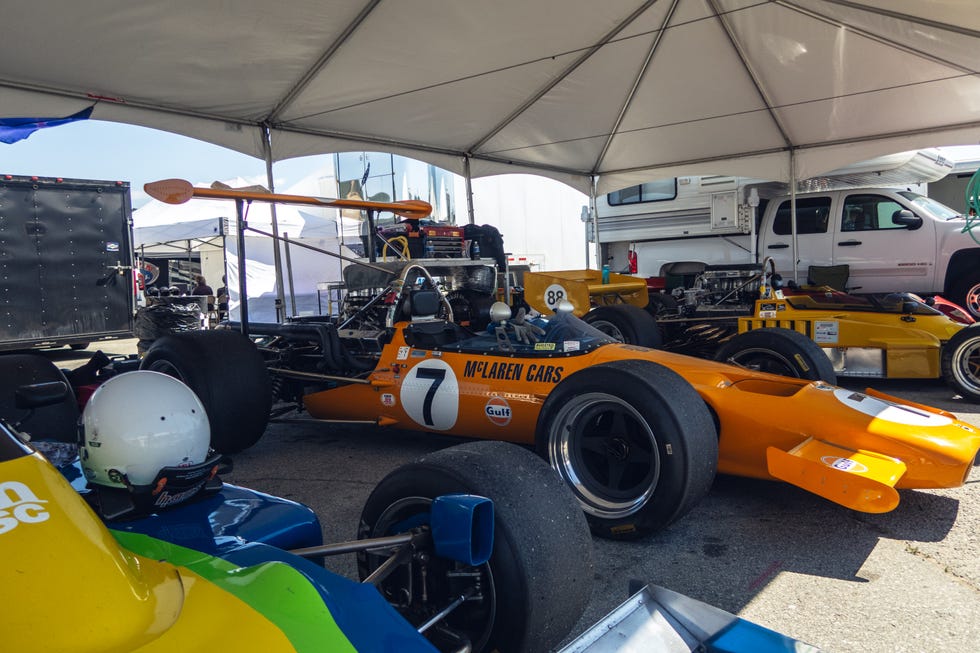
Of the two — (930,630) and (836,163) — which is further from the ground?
(836,163)

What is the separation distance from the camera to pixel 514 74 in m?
7.28

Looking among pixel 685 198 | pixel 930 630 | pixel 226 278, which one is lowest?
pixel 930 630

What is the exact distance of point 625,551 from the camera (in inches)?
120

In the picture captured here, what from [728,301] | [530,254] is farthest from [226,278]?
[728,301]

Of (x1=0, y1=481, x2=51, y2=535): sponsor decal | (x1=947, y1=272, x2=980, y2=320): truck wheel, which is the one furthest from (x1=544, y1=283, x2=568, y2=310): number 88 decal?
(x1=0, y1=481, x2=51, y2=535): sponsor decal

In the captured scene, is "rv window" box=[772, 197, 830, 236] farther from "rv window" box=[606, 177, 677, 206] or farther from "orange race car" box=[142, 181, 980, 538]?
"orange race car" box=[142, 181, 980, 538]

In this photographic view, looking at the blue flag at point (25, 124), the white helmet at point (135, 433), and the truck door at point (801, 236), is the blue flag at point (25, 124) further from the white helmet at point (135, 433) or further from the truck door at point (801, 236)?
the truck door at point (801, 236)

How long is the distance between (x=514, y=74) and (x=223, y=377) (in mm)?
4628

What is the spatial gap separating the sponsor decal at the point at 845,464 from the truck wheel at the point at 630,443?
0.44 m

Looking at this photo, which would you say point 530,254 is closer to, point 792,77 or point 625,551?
point 792,77

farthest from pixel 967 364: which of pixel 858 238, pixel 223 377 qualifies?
pixel 223 377

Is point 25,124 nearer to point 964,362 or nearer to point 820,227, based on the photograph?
point 964,362

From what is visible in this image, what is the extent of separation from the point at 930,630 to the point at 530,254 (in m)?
13.6

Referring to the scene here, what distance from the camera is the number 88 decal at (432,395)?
433 cm
